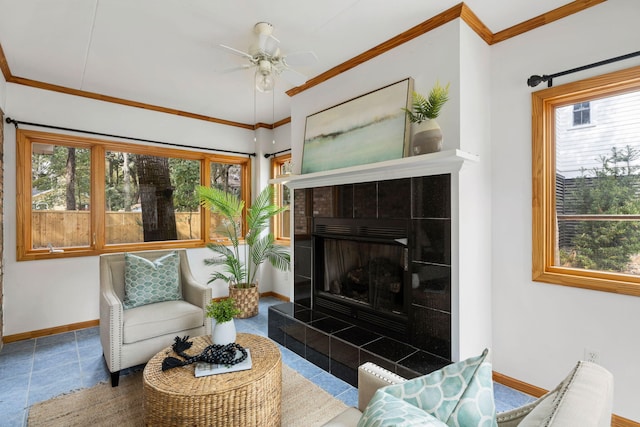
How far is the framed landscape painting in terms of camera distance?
2.50m

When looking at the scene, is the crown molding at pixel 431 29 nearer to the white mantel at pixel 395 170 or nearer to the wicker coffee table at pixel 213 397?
the white mantel at pixel 395 170

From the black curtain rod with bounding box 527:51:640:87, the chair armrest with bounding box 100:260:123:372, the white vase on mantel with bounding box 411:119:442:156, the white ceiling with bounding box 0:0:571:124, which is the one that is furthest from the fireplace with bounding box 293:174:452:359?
the chair armrest with bounding box 100:260:123:372

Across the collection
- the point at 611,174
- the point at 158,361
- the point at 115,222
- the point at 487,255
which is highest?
the point at 611,174

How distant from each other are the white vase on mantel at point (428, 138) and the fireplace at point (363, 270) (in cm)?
59

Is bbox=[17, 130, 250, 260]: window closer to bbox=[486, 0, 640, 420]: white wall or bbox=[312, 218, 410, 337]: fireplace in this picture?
bbox=[312, 218, 410, 337]: fireplace

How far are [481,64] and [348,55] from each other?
42.6 inches

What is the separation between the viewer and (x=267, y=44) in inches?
90.1

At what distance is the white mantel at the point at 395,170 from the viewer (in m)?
2.05

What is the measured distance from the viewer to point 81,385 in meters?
2.39

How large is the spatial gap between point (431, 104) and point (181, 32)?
1.95 meters

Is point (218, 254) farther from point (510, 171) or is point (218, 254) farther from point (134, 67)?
point (510, 171)

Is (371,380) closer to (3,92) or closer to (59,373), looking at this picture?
(59,373)

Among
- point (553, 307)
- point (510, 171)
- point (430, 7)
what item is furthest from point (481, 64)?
point (553, 307)

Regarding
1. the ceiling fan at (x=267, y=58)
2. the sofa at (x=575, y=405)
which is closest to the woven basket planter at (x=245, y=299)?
the ceiling fan at (x=267, y=58)
